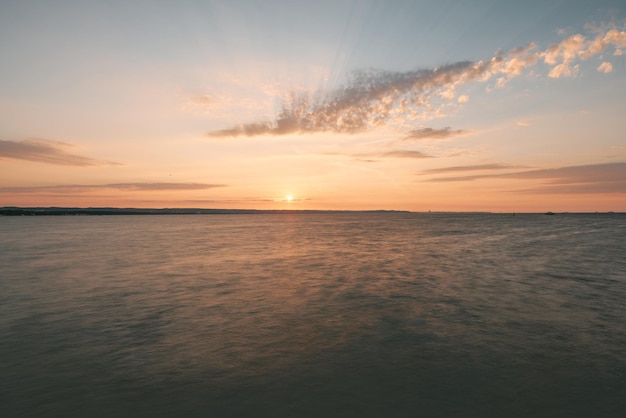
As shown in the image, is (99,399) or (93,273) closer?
(99,399)

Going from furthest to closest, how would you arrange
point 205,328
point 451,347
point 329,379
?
point 205,328 → point 451,347 → point 329,379

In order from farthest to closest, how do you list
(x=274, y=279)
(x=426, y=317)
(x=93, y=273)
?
(x=93, y=273) < (x=274, y=279) < (x=426, y=317)

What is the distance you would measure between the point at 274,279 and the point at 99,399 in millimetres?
17219

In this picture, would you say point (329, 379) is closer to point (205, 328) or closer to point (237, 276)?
point (205, 328)

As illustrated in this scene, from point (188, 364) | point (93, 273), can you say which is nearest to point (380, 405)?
point (188, 364)

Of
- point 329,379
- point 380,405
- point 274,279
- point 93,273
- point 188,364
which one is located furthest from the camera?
point 93,273

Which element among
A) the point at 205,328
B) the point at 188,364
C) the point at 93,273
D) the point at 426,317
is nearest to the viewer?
the point at 188,364

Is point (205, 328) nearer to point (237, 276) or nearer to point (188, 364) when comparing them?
point (188, 364)

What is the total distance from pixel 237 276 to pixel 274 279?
316 centimetres

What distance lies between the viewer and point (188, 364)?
33.8ft

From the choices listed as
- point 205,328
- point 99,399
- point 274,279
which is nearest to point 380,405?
point 99,399

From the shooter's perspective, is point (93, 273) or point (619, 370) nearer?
point (619, 370)

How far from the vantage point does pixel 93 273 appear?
90.2 feet

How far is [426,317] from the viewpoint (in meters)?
15.5
